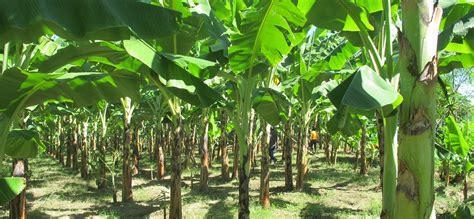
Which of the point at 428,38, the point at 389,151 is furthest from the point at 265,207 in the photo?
the point at 428,38

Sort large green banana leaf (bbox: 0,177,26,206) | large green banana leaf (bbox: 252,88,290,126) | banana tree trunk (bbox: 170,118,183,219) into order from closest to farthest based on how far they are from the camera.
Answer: large green banana leaf (bbox: 0,177,26,206) < large green banana leaf (bbox: 252,88,290,126) < banana tree trunk (bbox: 170,118,183,219)

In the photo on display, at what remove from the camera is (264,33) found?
5.02 metres

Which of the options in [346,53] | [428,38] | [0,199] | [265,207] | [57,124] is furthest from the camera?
[57,124]

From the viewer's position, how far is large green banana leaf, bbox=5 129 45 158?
5221 millimetres

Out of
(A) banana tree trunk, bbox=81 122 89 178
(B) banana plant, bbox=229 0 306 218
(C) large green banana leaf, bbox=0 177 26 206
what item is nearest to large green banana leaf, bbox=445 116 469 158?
(B) banana plant, bbox=229 0 306 218

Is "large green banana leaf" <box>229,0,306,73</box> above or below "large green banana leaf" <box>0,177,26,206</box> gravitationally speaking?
above

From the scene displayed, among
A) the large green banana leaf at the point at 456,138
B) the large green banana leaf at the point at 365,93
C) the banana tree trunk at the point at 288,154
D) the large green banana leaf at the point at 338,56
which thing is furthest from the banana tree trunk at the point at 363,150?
the large green banana leaf at the point at 365,93

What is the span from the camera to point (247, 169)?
6.02 m

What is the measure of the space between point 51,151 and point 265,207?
26.9 m

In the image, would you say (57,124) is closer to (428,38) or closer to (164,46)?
(164,46)

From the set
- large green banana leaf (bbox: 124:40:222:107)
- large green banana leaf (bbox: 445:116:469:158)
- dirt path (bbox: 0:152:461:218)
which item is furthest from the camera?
dirt path (bbox: 0:152:461:218)

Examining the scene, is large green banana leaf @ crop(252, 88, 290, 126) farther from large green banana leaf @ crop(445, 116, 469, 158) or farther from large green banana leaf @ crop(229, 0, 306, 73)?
large green banana leaf @ crop(445, 116, 469, 158)

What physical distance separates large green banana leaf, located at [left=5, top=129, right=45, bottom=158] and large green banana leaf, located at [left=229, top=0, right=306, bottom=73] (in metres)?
2.84

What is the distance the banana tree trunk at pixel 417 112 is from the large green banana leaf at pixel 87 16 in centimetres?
180
